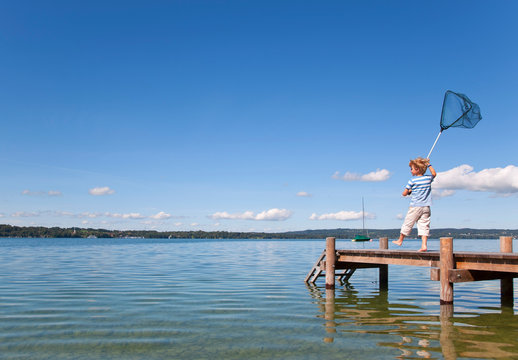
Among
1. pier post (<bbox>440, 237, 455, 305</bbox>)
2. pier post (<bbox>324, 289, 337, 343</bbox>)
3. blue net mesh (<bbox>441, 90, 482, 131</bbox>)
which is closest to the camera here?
pier post (<bbox>324, 289, 337, 343</bbox>)

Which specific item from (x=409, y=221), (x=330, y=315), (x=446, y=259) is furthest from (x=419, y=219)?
(x=330, y=315)

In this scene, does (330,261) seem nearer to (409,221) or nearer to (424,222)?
(409,221)

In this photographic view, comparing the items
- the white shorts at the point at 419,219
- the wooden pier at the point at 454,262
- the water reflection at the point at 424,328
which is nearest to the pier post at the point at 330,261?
the wooden pier at the point at 454,262

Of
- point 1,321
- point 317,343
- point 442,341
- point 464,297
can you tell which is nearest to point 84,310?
point 1,321

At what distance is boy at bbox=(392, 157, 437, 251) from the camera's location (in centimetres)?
1262

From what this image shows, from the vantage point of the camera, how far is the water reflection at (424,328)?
898 centimetres

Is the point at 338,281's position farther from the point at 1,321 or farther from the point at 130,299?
the point at 1,321

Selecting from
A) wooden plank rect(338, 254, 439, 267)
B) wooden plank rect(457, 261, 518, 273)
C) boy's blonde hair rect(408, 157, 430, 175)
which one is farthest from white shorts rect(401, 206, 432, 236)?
wooden plank rect(457, 261, 518, 273)

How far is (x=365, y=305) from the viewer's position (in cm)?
1484

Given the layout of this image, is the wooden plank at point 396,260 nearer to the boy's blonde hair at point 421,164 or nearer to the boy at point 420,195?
the boy at point 420,195

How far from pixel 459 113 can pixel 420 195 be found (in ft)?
9.05

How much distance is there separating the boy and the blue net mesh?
1.46 metres

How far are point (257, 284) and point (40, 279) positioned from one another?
1157 cm

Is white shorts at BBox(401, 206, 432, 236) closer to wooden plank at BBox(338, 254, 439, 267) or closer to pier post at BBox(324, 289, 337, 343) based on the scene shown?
wooden plank at BBox(338, 254, 439, 267)
